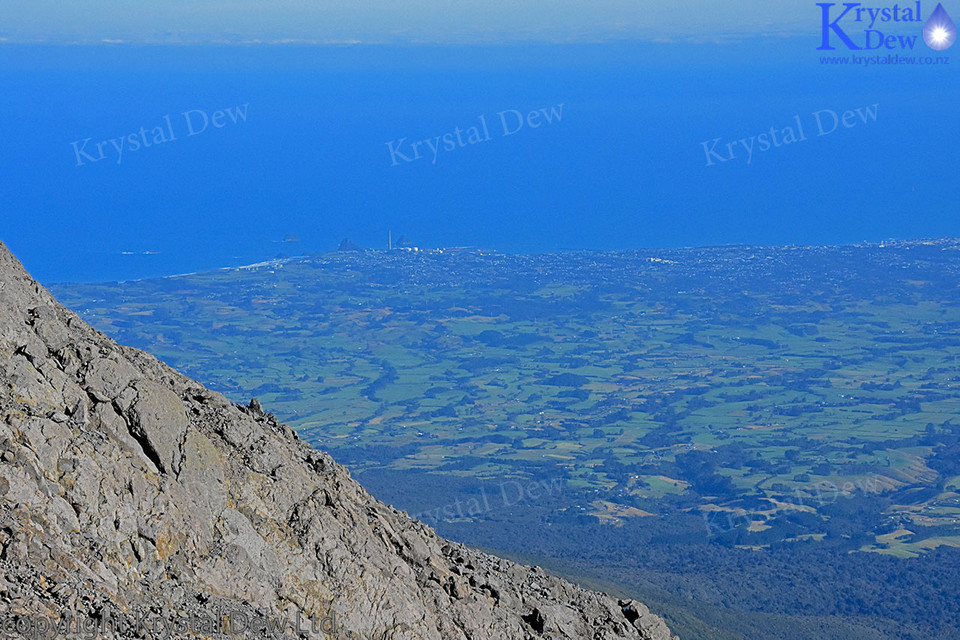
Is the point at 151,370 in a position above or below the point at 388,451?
below

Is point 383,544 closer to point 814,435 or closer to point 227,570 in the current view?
point 227,570

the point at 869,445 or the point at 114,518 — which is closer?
the point at 114,518

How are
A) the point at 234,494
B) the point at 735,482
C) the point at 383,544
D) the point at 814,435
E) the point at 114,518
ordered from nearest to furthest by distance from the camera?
the point at 114,518 → the point at 234,494 → the point at 383,544 → the point at 735,482 → the point at 814,435

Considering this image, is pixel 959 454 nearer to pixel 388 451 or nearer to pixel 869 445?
pixel 869 445

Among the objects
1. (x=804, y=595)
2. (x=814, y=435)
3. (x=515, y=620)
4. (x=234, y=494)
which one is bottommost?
(x=515, y=620)

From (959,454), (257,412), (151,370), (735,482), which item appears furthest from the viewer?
(959,454)

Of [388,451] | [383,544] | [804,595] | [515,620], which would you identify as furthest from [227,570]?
[388,451]
